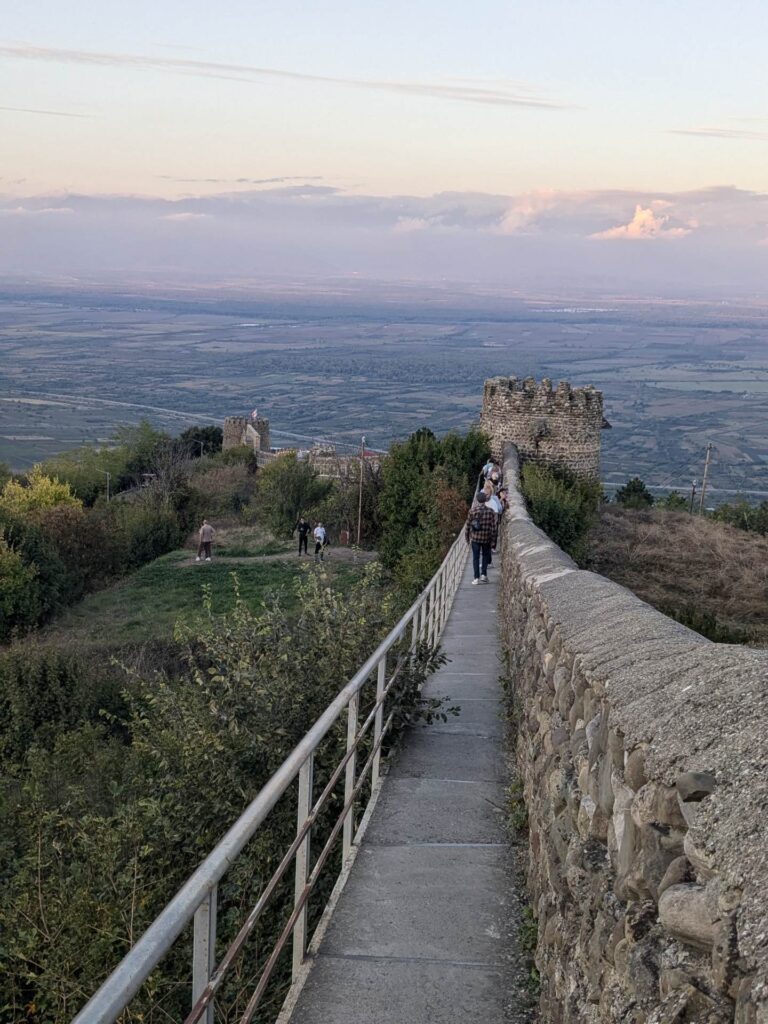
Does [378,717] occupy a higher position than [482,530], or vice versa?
[378,717]

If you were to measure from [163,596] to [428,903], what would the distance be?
90.9 ft

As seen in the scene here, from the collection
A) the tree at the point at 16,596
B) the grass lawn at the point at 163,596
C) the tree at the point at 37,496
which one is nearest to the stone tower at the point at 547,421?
the grass lawn at the point at 163,596

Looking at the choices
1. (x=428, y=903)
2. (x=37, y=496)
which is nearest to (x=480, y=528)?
(x=428, y=903)

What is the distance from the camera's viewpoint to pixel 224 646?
7508mm

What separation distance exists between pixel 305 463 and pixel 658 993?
45.2 meters

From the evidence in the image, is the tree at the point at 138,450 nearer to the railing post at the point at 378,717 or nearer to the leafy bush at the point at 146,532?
the leafy bush at the point at 146,532

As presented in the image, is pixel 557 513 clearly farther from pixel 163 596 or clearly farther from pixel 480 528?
pixel 163 596

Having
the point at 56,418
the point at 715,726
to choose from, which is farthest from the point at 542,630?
the point at 56,418

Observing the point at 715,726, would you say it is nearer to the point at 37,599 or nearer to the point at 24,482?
the point at 37,599

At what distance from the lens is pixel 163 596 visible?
31828 mm

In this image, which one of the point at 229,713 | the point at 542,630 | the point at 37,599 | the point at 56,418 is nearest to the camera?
the point at 542,630

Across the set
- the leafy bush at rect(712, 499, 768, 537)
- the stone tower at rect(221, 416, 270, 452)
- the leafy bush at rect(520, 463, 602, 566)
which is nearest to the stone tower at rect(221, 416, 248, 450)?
the stone tower at rect(221, 416, 270, 452)

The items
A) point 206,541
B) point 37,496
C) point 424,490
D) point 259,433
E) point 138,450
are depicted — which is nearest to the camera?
point 424,490

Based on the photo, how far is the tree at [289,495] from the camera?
4157 centimetres
